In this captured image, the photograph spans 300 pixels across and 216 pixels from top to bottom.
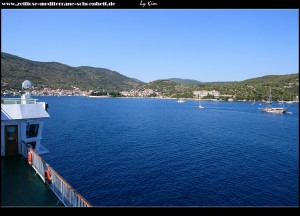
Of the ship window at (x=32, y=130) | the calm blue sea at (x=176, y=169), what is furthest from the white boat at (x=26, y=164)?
the calm blue sea at (x=176, y=169)

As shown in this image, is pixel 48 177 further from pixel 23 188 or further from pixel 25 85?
pixel 25 85

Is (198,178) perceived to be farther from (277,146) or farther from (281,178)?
(277,146)

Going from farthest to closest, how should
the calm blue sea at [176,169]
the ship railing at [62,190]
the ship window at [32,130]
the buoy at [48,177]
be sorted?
the calm blue sea at [176,169] → the ship window at [32,130] → the buoy at [48,177] → the ship railing at [62,190]

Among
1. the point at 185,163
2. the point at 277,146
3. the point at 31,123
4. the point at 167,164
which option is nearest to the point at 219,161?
the point at 185,163

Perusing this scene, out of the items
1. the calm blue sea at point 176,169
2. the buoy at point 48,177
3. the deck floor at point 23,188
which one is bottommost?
the calm blue sea at point 176,169

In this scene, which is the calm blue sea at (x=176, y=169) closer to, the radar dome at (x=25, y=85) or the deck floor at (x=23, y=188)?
the deck floor at (x=23, y=188)

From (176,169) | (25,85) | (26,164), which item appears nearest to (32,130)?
(26,164)

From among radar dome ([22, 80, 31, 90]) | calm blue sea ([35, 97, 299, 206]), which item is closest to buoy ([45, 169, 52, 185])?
radar dome ([22, 80, 31, 90])
